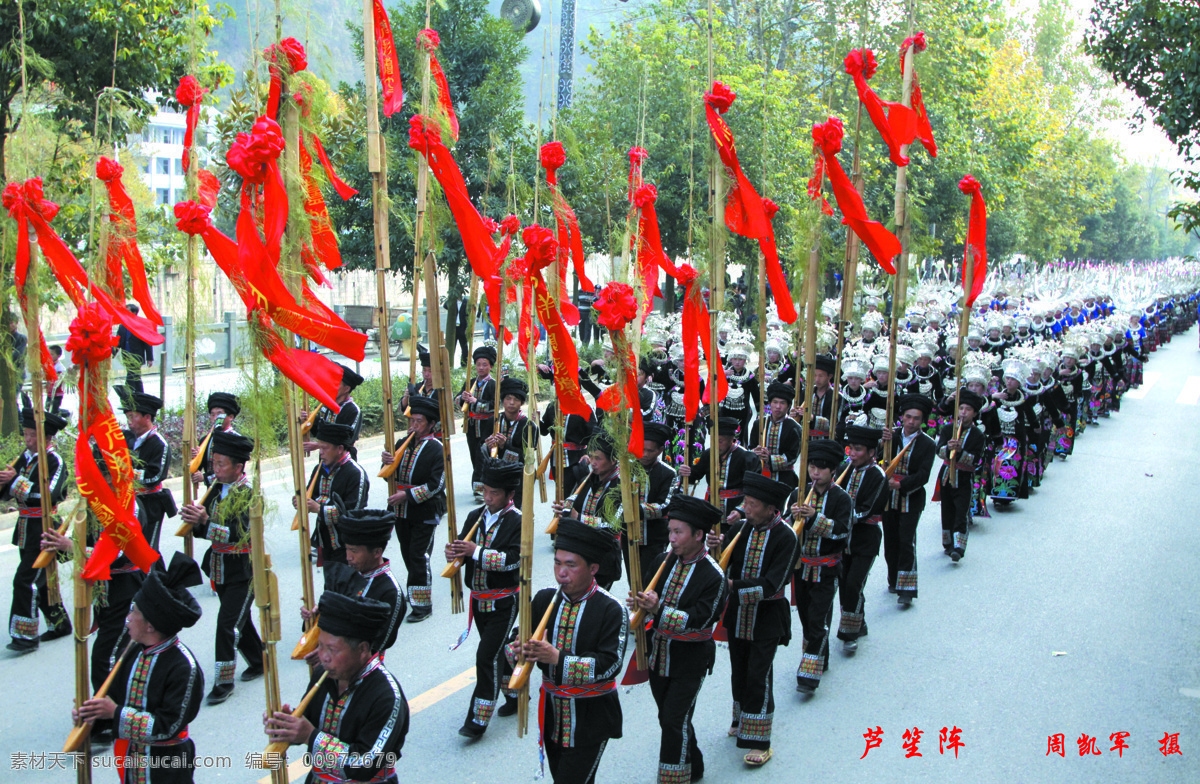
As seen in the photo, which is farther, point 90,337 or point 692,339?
point 692,339

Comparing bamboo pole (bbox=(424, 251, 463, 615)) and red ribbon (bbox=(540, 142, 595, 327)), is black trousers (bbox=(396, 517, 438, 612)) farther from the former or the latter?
bamboo pole (bbox=(424, 251, 463, 615))

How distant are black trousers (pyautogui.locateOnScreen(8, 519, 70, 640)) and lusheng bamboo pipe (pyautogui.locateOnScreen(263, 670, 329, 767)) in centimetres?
395

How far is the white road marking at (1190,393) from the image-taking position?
22.8 meters

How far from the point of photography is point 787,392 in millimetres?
10070

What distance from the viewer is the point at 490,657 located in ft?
20.9

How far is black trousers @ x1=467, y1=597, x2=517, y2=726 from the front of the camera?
20.6 feet

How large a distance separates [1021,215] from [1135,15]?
30.9 meters

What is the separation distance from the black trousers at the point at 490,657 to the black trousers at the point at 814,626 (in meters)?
2.04

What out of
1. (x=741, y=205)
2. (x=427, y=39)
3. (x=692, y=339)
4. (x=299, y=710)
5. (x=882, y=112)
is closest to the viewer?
(x=299, y=710)

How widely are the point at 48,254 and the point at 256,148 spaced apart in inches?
109

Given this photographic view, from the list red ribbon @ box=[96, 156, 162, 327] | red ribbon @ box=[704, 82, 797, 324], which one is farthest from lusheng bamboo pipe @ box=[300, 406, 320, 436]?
red ribbon @ box=[704, 82, 797, 324]

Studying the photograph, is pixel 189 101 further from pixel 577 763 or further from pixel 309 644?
pixel 577 763

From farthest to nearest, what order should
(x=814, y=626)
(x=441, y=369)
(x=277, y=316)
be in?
(x=814, y=626) < (x=441, y=369) < (x=277, y=316)

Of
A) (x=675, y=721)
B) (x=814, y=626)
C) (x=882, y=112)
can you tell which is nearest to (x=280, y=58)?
(x=675, y=721)
